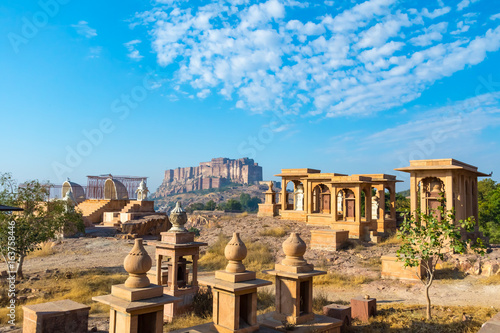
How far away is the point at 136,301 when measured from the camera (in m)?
5.04

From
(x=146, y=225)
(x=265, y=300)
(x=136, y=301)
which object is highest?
(x=136, y=301)

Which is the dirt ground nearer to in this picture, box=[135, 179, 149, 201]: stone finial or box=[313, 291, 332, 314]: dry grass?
box=[313, 291, 332, 314]: dry grass

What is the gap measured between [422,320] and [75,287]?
33.8 feet

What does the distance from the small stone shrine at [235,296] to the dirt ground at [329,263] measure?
3.55 meters

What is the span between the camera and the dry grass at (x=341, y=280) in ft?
40.9

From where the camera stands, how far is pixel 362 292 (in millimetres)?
11430

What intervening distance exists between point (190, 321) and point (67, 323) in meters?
2.66

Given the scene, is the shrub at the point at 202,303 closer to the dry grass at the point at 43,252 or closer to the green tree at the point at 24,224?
the green tree at the point at 24,224

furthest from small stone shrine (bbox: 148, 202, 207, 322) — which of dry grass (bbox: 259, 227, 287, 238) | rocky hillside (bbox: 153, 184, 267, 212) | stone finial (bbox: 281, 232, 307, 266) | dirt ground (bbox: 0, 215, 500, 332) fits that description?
rocky hillside (bbox: 153, 184, 267, 212)

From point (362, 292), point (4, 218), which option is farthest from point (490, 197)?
point (4, 218)

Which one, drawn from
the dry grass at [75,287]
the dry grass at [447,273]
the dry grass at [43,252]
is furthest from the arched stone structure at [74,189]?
the dry grass at [447,273]

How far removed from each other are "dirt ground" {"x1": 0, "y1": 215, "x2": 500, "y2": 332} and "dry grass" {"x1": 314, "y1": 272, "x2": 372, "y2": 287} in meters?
0.33

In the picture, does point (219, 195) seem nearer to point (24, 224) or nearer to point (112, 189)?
point (112, 189)

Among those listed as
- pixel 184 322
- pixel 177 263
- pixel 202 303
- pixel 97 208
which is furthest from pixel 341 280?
pixel 97 208
